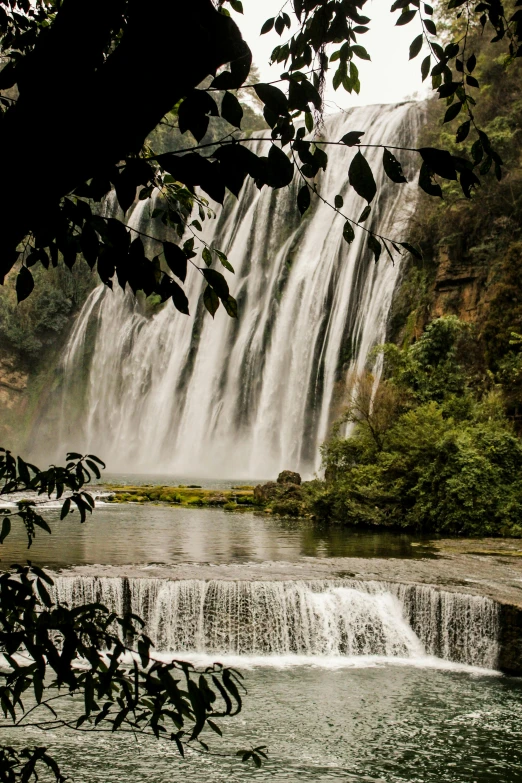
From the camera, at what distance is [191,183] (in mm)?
1509

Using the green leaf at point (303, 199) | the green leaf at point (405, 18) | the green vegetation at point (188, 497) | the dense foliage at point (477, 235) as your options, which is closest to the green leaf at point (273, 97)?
the green leaf at point (303, 199)

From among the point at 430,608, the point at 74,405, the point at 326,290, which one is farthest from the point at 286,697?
the point at 74,405

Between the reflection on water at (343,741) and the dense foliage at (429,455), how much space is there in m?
8.58

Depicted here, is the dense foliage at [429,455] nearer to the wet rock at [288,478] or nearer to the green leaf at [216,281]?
the wet rock at [288,478]

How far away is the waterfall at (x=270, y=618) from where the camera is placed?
10219mm

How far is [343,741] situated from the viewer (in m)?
7.02

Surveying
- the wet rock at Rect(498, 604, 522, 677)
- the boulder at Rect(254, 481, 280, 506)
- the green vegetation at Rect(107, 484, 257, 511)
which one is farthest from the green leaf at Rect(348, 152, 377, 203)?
the boulder at Rect(254, 481, 280, 506)

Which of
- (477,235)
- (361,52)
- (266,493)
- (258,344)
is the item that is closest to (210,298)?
(361,52)

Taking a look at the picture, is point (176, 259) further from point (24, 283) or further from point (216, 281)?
point (24, 283)

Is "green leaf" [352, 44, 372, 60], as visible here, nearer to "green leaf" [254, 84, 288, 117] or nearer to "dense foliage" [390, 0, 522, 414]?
"green leaf" [254, 84, 288, 117]

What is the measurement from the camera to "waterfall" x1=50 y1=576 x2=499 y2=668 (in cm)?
1022

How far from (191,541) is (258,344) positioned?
21.6 metres

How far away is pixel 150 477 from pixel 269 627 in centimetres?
2475

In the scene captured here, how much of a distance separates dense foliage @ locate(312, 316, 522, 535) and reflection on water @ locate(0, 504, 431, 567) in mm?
1192
